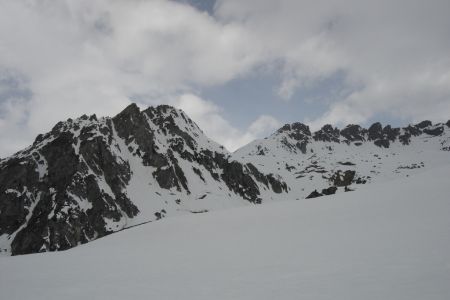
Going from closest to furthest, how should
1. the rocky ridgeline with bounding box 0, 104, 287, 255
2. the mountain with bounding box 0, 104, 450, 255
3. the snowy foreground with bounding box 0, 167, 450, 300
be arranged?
the snowy foreground with bounding box 0, 167, 450, 300 → the rocky ridgeline with bounding box 0, 104, 287, 255 → the mountain with bounding box 0, 104, 450, 255

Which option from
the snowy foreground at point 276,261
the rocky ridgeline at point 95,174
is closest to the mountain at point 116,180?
the rocky ridgeline at point 95,174

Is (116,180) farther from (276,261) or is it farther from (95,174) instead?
(276,261)

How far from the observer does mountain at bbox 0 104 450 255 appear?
71375 mm

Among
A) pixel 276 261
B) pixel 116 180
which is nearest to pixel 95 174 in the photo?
pixel 116 180

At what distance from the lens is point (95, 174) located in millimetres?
86688

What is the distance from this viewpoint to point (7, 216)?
7500cm

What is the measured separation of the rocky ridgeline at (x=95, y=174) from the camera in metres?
70.4

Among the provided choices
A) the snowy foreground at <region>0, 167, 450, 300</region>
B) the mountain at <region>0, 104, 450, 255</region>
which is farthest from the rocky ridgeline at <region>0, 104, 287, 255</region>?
the snowy foreground at <region>0, 167, 450, 300</region>

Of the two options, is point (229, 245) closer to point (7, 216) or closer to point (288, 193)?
point (7, 216)

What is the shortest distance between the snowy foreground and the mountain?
30.3 m

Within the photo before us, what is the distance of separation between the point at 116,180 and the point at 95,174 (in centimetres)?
632

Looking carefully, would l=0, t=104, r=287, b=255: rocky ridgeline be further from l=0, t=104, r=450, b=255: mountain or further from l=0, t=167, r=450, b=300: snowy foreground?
l=0, t=167, r=450, b=300: snowy foreground

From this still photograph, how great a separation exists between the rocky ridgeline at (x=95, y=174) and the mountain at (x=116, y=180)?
24cm

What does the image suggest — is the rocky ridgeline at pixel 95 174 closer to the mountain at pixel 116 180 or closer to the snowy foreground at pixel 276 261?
the mountain at pixel 116 180
